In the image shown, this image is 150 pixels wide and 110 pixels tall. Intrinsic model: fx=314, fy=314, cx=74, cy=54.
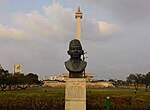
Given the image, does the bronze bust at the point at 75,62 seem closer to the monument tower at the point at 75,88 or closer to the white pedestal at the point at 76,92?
the monument tower at the point at 75,88

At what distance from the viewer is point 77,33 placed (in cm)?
6500

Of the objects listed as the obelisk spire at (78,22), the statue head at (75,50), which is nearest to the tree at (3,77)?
the obelisk spire at (78,22)

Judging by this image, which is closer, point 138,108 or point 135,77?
point 138,108

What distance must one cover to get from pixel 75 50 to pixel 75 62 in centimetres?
56

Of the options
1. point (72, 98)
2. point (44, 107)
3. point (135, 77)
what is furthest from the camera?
point (135, 77)

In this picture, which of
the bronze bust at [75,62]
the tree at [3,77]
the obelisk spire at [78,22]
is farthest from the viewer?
the obelisk spire at [78,22]

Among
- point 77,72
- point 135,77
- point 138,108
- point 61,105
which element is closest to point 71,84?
point 77,72

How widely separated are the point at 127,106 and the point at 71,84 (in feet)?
26.0

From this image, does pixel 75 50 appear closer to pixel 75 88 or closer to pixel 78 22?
pixel 75 88

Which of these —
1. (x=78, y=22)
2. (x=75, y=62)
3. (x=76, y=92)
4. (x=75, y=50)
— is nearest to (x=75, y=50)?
(x=75, y=50)

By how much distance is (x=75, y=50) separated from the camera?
1457 cm

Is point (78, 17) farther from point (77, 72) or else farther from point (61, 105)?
point (77, 72)

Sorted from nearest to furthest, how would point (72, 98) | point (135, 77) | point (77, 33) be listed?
point (72, 98) < point (77, 33) < point (135, 77)

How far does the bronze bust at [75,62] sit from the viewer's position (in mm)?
14336
